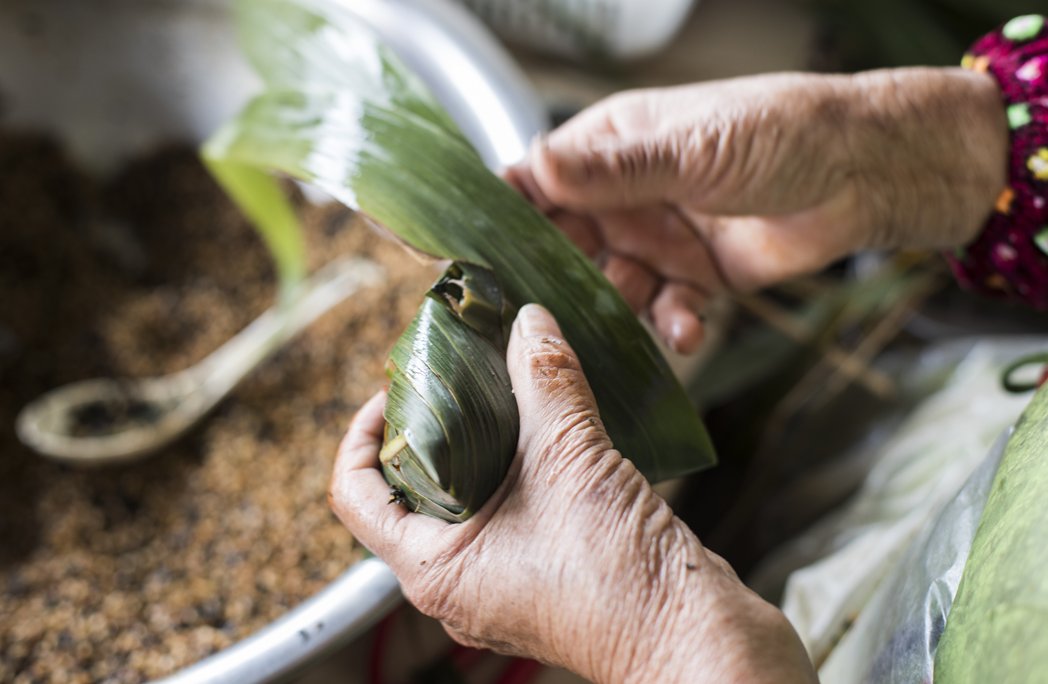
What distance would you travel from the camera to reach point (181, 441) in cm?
79

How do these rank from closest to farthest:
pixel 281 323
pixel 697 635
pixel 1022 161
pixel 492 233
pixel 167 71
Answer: pixel 697 635 < pixel 492 233 < pixel 1022 161 < pixel 281 323 < pixel 167 71

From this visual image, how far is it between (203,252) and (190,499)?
0.30m

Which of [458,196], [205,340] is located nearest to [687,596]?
[458,196]

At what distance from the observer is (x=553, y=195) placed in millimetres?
559

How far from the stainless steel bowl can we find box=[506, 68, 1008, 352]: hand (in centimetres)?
11

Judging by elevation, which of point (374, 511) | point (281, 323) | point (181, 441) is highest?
point (374, 511)

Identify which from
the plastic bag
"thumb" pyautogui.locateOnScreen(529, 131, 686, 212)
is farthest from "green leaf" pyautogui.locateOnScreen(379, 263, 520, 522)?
the plastic bag

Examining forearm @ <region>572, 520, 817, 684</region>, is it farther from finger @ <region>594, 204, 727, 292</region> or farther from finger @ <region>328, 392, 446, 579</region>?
finger @ <region>594, 204, 727, 292</region>

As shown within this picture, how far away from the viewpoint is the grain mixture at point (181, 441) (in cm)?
64

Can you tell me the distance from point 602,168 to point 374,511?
262mm

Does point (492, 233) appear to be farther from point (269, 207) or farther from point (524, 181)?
point (269, 207)

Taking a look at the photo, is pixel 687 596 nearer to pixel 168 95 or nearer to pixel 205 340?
pixel 205 340

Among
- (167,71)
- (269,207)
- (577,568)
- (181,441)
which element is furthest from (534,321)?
(167,71)

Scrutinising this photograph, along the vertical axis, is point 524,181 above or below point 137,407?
above
